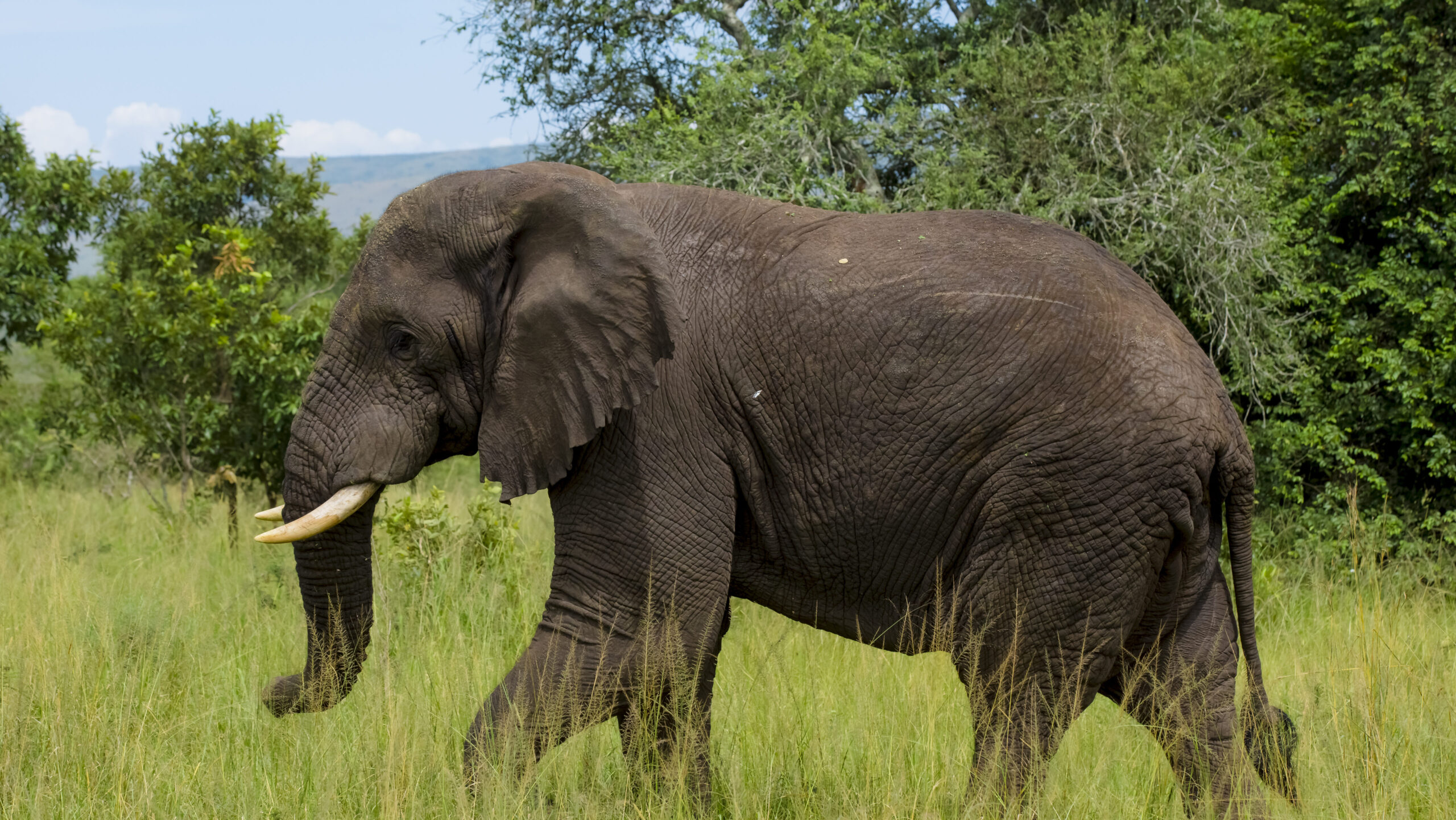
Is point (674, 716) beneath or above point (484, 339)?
beneath

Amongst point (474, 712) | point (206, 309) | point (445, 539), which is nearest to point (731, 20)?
point (206, 309)

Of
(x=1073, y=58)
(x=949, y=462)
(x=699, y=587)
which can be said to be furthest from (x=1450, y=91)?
(x=699, y=587)

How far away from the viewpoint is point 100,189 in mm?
9898

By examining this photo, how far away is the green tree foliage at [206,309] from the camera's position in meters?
8.05

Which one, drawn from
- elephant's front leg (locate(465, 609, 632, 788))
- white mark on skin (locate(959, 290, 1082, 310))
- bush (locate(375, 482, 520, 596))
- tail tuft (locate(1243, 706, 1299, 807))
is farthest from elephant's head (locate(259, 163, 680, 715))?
bush (locate(375, 482, 520, 596))

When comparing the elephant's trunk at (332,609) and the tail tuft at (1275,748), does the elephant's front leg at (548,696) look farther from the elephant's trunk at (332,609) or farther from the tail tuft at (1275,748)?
the tail tuft at (1275,748)

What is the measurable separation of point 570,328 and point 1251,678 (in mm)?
2361

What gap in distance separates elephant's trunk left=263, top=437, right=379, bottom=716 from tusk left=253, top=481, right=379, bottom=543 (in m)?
0.20

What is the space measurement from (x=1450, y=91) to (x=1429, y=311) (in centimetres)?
132

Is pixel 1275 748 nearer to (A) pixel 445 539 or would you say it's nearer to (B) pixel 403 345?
(B) pixel 403 345

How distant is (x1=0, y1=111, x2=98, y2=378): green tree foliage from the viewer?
973 cm

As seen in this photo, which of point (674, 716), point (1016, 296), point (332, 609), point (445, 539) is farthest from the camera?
point (445, 539)

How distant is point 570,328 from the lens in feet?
11.7

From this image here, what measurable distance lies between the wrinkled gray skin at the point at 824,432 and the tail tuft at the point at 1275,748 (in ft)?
0.11
